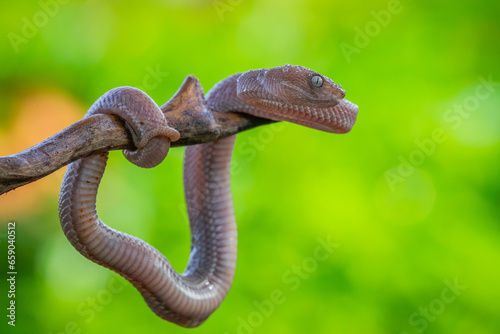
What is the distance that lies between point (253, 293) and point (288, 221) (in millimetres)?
468

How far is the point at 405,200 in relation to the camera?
3.34 m

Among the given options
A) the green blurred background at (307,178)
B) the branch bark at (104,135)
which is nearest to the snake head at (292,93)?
the branch bark at (104,135)

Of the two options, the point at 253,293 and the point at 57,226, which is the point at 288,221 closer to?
the point at 253,293

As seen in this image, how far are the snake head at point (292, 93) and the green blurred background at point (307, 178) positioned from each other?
164 cm

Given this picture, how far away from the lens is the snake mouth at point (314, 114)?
1.64 m

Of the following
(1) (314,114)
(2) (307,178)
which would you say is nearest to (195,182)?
(1) (314,114)

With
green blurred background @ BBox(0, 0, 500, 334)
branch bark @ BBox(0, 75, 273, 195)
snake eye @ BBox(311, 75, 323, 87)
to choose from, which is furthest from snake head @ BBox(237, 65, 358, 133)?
green blurred background @ BBox(0, 0, 500, 334)

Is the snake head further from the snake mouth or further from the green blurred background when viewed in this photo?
the green blurred background

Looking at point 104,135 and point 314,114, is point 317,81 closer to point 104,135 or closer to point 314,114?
point 314,114

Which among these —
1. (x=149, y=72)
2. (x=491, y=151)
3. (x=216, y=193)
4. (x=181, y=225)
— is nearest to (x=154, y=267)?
(x=216, y=193)

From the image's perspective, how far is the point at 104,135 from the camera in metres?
1.38

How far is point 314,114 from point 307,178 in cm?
168

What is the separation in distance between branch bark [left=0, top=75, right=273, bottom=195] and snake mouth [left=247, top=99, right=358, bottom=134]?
0.29ft

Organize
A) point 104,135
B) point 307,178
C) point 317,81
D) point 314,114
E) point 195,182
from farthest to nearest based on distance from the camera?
point 307,178
point 195,182
point 314,114
point 317,81
point 104,135
